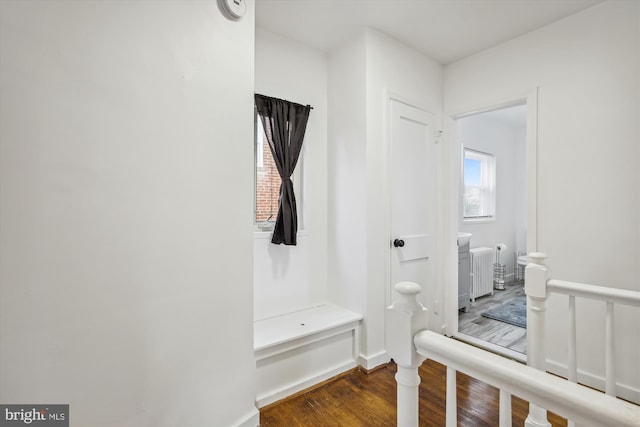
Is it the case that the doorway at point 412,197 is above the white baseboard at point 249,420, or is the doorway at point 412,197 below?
above

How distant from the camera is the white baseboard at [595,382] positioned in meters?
1.92

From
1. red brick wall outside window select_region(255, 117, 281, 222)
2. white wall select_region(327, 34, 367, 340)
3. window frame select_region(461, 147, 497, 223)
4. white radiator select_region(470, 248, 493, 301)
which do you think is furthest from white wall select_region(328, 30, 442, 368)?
window frame select_region(461, 147, 497, 223)

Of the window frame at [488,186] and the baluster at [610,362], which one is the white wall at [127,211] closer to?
the baluster at [610,362]

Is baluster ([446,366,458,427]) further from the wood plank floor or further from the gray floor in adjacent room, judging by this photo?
the gray floor in adjacent room

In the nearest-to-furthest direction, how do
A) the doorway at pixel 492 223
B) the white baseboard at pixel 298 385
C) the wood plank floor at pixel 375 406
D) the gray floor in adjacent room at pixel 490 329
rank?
1. the wood plank floor at pixel 375 406
2. the white baseboard at pixel 298 385
3. the gray floor in adjacent room at pixel 490 329
4. the doorway at pixel 492 223

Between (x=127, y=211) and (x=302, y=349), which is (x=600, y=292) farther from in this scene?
(x=127, y=211)

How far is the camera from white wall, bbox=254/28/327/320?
2361 millimetres

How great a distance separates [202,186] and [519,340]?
10.1ft

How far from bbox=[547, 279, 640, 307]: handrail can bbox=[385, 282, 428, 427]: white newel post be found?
1.09 meters

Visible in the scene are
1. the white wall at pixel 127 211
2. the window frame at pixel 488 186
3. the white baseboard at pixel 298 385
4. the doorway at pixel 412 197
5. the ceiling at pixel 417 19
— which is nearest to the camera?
the white wall at pixel 127 211

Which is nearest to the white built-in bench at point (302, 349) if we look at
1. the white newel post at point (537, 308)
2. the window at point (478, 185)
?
the white newel post at point (537, 308)

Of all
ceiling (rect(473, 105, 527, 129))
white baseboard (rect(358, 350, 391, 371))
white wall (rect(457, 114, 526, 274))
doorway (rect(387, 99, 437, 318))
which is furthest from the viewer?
white wall (rect(457, 114, 526, 274))

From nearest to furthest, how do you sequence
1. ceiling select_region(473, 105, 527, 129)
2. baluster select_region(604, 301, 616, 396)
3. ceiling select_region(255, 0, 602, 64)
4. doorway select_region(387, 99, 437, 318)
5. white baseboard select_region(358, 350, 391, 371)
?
1. baluster select_region(604, 301, 616, 396)
2. ceiling select_region(255, 0, 602, 64)
3. white baseboard select_region(358, 350, 391, 371)
4. doorway select_region(387, 99, 437, 318)
5. ceiling select_region(473, 105, 527, 129)

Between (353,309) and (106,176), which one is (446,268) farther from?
(106,176)
